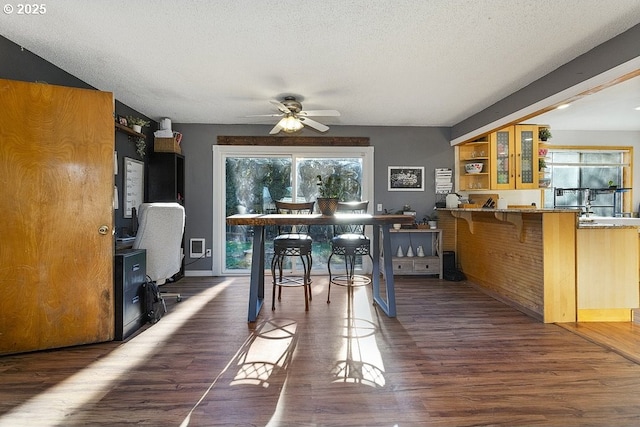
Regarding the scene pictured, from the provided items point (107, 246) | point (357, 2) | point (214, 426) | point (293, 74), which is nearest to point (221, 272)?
point (107, 246)

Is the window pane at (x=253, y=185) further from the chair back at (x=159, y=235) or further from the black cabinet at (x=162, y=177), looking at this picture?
the chair back at (x=159, y=235)

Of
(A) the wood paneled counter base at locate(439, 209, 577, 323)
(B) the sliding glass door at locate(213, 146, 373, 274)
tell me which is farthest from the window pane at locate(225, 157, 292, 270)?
(A) the wood paneled counter base at locate(439, 209, 577, 323)

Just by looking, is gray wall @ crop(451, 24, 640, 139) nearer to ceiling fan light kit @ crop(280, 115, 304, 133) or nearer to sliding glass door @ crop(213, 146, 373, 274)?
sliding glass door @ crop(213, 146, 373, 274)

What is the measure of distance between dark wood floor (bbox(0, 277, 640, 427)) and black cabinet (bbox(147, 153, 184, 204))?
6.74 feet

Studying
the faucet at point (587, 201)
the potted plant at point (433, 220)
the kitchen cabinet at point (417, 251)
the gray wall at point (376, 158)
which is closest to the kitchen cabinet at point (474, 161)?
the gray wall at point (376, 158)

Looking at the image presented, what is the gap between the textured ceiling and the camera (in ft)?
6.89

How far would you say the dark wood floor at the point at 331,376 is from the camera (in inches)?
64.7

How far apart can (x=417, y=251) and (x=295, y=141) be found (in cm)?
255

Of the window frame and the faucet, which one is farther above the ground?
the window frame

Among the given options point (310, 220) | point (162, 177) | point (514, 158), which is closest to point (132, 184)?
point (162, 177)

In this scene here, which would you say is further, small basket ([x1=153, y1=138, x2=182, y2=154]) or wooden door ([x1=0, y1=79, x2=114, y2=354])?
small basket ([x1=153, y1=138, x2=182, y2=154])

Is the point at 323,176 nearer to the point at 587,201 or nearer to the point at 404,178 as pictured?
the point at 404,178

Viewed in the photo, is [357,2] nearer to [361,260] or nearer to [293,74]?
[293,74]

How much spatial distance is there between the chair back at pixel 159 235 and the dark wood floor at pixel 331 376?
0.50 m
